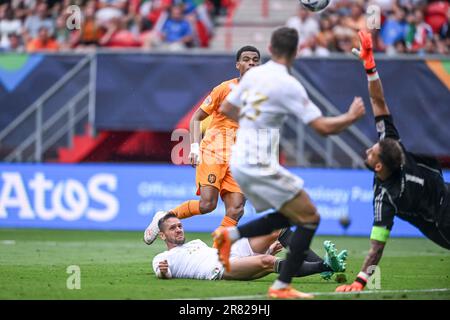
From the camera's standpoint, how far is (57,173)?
20.4 meters

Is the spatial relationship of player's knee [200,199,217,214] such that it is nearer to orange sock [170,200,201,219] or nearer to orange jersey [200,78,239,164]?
orange sock [170,200,201,219]

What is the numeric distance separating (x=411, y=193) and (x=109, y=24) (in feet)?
51.5

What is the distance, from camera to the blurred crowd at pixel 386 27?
2228cm

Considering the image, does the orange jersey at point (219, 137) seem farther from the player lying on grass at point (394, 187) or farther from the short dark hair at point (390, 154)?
the short dark hair at point (390, 154)

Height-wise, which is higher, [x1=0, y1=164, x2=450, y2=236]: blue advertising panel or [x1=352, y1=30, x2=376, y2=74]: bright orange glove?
[x1=352, y1=30, x2=376, y2=74]: bright orange glove

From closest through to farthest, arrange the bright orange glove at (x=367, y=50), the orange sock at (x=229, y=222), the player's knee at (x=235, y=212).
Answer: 1. the bright orange glove at (x=367, y=50)
2. the orange sock at (x=229, y=222)
3. the player's knee at (x=235, y=212)

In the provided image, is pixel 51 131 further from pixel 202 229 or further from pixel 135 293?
pixel 135 293

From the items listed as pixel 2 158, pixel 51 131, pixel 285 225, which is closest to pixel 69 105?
pixel 51 131

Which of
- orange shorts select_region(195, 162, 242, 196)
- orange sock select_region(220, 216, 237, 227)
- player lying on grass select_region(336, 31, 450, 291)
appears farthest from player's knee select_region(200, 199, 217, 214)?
player lying on grass select_region(336, 31, 450, 291)

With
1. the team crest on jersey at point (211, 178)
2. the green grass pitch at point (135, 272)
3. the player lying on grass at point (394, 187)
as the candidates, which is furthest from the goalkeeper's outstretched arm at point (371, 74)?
the team crest on jersey at point (211, 178)

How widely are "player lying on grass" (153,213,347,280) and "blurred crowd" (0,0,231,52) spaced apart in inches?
491

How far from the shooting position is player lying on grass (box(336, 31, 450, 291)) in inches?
375

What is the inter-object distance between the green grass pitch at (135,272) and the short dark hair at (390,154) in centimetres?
130

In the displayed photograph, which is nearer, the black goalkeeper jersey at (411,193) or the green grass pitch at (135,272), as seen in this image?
the green grass pitch at (135,272)
